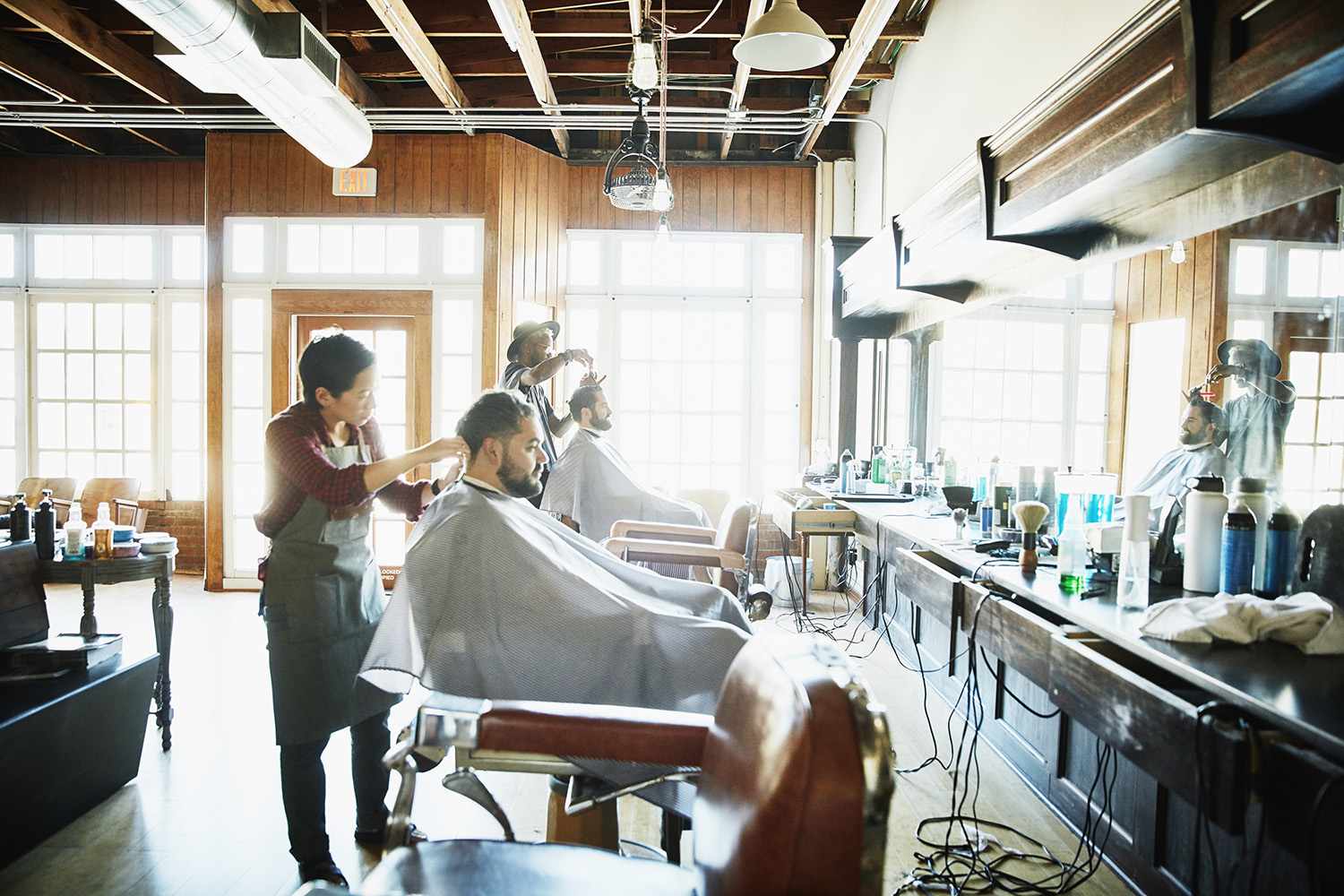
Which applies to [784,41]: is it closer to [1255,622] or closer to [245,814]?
[1255,622]

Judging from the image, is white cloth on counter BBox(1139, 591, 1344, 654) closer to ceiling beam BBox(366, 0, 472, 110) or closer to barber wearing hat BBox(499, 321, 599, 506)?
barber wearing hat BBox(499, 321, 599, 506)

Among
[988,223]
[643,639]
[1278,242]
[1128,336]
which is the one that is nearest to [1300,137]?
[1278,242]

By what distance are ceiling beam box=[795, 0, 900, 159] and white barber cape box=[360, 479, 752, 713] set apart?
8.34ft

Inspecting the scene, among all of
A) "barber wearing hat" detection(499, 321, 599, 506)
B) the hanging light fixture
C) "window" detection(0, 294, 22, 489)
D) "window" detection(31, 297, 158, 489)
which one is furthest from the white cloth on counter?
"window" detection(0, 294, 22, 489)

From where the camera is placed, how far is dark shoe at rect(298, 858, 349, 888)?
200 cm

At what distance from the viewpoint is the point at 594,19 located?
14.0 ft

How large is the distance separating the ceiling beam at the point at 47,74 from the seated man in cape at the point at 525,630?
13.8 feet

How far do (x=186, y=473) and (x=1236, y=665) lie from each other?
663 cm

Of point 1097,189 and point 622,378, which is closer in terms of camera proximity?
point 1097,189

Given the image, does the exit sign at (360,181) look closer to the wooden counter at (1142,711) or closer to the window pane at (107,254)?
the window pane at (107,254)

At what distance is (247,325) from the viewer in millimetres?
5586

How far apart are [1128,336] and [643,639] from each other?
163 centimetres

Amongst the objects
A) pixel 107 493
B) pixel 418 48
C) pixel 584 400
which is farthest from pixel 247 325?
pixel 584 400

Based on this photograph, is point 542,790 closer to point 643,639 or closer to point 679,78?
point 643,639
